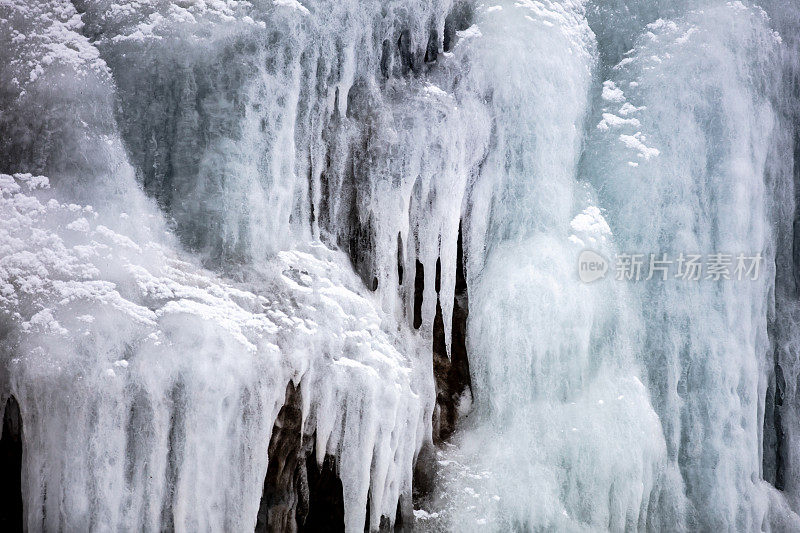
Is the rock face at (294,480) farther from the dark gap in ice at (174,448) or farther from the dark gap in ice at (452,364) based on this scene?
the dark gap in ice at (452,364)

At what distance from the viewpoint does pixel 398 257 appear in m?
4.59

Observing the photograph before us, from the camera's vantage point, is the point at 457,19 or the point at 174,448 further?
the point at 457,19

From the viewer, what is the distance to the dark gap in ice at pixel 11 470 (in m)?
3.73

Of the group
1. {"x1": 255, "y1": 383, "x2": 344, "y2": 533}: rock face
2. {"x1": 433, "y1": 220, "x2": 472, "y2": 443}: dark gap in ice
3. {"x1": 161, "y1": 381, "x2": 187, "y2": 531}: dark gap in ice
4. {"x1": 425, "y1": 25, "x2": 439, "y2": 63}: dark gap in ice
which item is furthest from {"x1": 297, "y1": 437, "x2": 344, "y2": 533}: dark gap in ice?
{"x1": 425, "y1": 25, "x2": 439, "y2": 63}: dark gap in ice

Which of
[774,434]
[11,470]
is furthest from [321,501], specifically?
[774,434]

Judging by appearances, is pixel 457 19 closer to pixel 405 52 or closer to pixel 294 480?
pixel 405 52

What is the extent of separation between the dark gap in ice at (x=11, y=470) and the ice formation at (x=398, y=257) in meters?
0.02

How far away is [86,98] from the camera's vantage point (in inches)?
154

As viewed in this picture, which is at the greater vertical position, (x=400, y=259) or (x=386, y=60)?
(x=386, y=60)

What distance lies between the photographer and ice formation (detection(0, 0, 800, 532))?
11.8 ft

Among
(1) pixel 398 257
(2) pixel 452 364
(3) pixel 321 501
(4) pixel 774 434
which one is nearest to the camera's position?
(3) pixel 321 501

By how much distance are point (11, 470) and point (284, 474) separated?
4.30 ft

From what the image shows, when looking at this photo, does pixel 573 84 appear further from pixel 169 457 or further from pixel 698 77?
pixel 169 457

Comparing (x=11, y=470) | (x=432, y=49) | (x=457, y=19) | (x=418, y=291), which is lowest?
(x=11, y=470)
